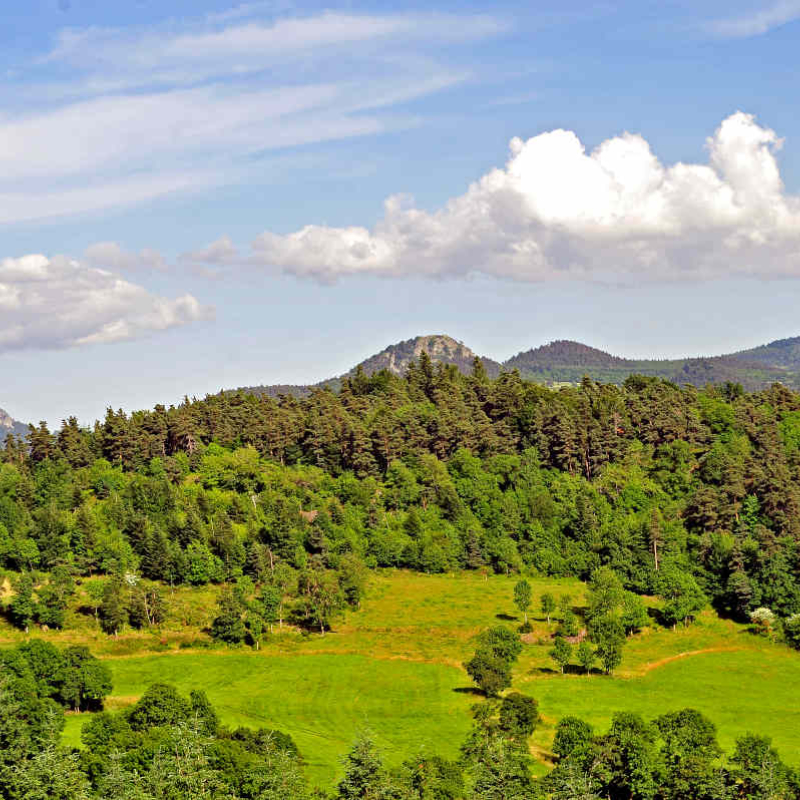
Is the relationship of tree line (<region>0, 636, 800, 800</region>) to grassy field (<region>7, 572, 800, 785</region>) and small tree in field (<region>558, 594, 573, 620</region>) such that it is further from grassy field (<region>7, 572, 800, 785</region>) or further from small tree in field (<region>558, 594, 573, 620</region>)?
small tree in field (<region>558, 594, 573, 620</region>)

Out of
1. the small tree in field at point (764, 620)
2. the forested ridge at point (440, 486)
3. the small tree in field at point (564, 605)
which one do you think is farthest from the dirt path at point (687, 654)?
the small tree in field at point (564, 605)

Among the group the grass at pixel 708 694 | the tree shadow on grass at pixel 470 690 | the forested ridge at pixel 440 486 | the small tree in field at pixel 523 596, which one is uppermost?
the forested ridge at pixel 440 486

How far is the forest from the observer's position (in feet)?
207

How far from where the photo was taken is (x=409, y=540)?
145500 mm

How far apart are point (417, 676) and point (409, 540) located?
4595 centimetres

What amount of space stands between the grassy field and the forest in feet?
10.6

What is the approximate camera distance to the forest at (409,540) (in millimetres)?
63156

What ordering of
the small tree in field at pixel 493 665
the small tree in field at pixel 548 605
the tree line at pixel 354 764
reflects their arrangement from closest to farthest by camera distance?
the tree line at pixel 354 764 → the small tree in field at pixel 493 665 → the small tree in field at pixel 548 605

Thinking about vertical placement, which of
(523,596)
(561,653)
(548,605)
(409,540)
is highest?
(409,540)

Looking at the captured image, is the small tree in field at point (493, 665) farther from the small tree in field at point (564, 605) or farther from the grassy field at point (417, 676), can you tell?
the small tree in field at point (564, 605)

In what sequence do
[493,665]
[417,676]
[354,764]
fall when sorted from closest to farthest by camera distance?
[354,764]
[493,665]
[417,676]

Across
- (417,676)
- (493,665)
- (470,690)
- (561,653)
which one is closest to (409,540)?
(417,676)

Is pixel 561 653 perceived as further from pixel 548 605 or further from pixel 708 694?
pixel 708 694

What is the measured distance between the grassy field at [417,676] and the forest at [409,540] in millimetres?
3236
